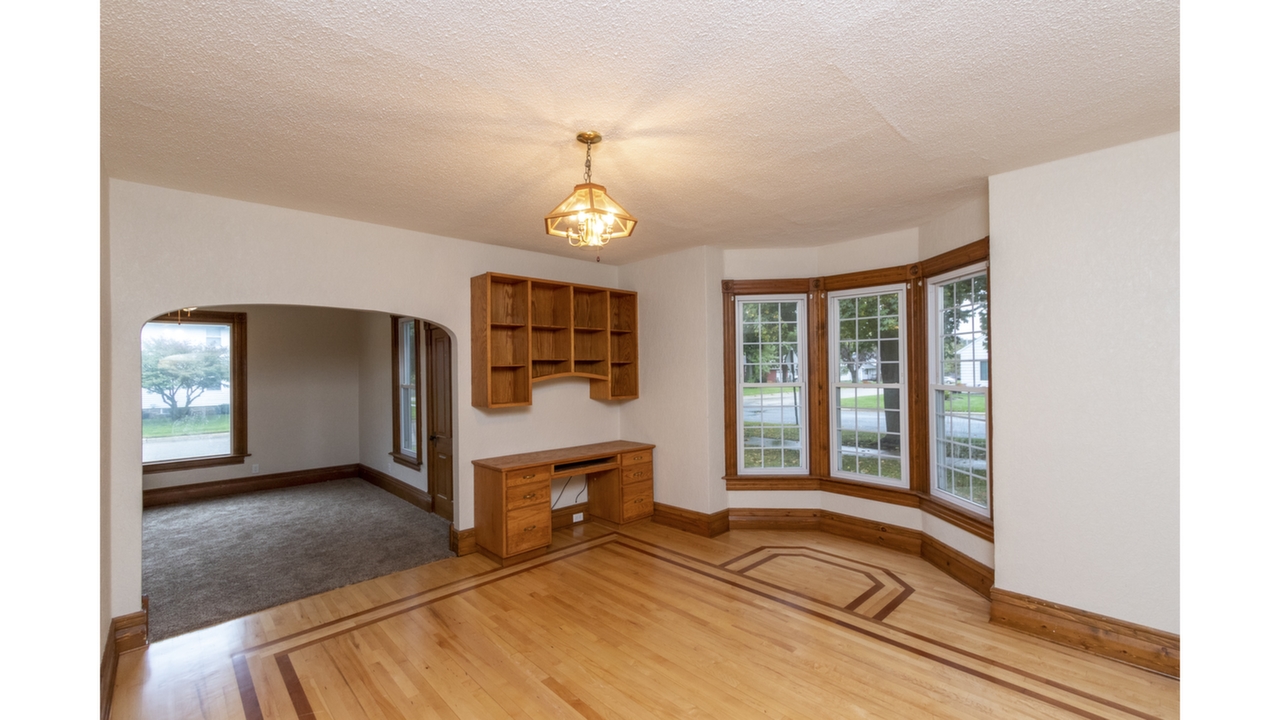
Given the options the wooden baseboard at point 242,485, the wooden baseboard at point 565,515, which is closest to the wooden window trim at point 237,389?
the wooden baseboard at point 242,485

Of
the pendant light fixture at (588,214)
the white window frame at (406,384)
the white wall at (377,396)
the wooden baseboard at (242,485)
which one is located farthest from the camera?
the white wall at (377,396)

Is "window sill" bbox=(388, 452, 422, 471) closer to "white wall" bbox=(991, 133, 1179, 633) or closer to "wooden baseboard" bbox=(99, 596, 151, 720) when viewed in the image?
"wooden baseboard" bbox=(99, 596, 151, 720)

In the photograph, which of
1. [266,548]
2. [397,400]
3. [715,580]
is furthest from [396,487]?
[715,580]

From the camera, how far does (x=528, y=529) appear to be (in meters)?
4.53

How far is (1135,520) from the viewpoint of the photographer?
2.88 m

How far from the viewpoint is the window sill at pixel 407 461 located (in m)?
6.40

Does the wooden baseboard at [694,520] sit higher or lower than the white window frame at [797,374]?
lower

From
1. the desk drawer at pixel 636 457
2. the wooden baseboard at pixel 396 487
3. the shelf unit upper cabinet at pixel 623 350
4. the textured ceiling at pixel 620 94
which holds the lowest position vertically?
the wooden baseboard at pixel 396 487

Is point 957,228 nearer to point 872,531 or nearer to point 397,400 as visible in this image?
point 872,531

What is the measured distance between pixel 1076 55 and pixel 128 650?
5.49 meters

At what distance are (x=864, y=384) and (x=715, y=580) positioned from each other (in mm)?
2229

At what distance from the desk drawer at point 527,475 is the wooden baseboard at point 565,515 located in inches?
36.5

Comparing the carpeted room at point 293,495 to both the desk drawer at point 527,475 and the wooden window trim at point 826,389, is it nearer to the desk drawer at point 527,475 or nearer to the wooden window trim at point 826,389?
the desk drawer at point 527,475

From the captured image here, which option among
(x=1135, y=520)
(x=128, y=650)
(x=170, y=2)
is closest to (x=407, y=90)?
(x=170, y=2)
